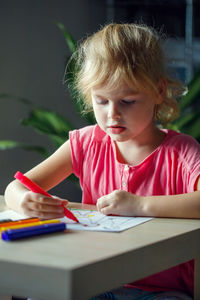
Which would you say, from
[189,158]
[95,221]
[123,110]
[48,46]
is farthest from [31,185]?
[48,46]

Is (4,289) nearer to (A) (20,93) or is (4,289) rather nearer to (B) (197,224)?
(B) (197,224)

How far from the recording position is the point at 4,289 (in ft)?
2.29

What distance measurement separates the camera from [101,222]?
0.94m

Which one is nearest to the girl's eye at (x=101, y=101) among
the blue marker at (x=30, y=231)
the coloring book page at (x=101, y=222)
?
the coloring book page at (x=101, y=222)

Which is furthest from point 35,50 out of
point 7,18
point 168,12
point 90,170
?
point 90,170

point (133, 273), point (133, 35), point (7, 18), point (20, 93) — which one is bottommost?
point (133, 273)

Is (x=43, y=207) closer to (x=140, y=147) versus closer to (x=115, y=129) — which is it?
(x=115, y=129)

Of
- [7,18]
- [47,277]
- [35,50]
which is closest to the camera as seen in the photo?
[47,277]

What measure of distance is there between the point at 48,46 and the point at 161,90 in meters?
1.74

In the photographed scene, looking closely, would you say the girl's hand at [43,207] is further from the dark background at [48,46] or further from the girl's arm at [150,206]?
the dark background at [48,46]

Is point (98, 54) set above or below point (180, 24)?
below

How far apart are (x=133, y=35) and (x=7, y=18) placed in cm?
153

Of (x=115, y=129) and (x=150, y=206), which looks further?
(x=115, y=129)

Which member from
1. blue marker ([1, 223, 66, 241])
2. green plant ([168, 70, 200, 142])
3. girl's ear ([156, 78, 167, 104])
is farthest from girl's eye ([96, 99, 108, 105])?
A: green plant ([168, 70, 200, 142])
